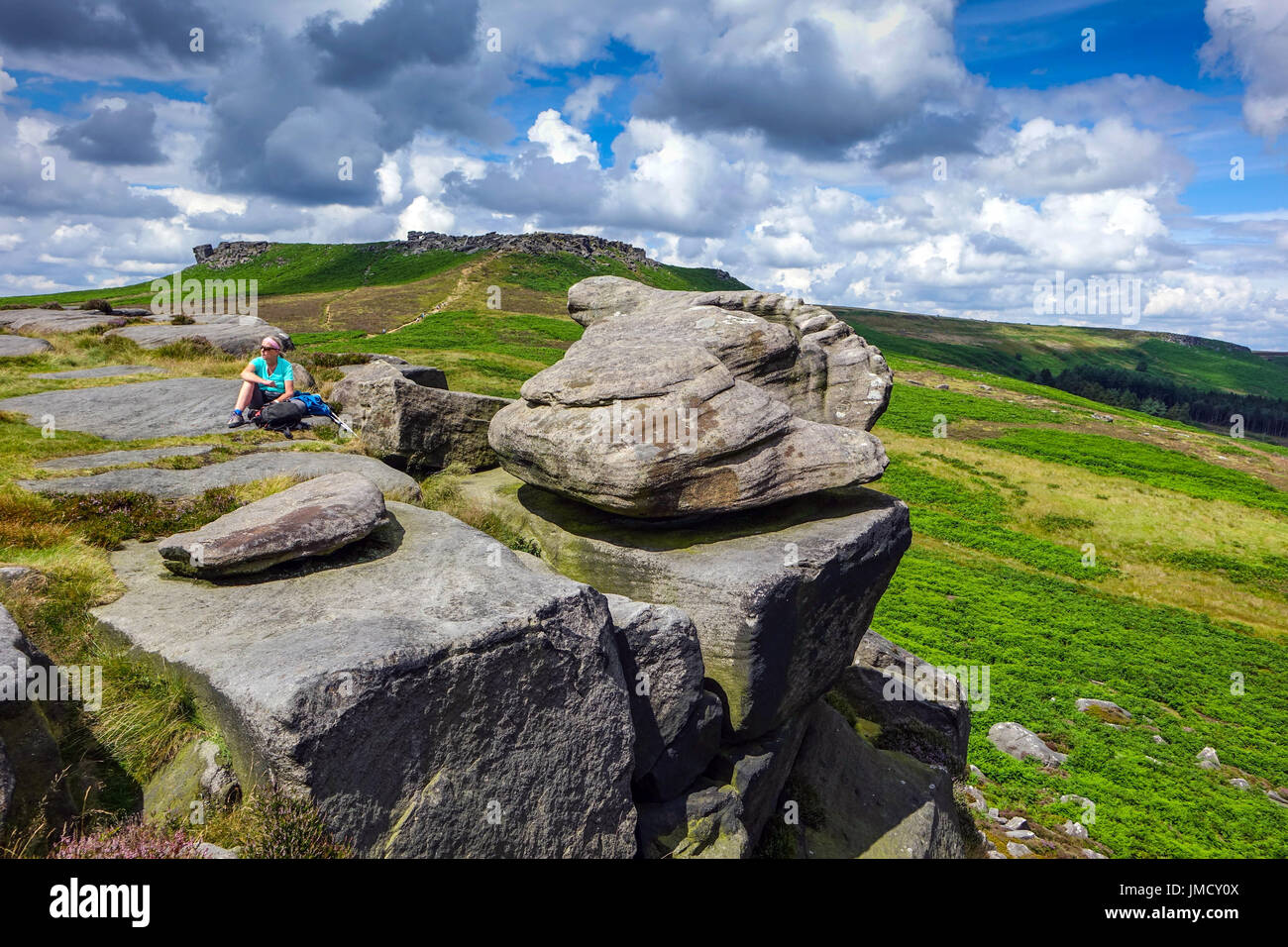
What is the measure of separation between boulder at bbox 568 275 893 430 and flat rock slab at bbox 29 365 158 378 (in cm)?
1936

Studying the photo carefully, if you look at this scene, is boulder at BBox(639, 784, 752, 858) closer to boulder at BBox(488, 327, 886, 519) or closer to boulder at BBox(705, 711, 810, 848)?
boulder at BBox(705, 711, 810, 848)

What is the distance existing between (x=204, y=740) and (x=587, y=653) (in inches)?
171

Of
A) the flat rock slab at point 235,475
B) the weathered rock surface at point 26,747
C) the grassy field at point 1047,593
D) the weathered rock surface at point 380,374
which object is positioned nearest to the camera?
the weathered rock surface at point 26,747

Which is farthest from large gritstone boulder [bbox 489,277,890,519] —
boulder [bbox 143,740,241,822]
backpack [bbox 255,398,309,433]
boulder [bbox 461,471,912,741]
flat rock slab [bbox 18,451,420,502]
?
backpack [bbox 255,398,309,433]

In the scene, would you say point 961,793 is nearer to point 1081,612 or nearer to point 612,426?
point 612,426

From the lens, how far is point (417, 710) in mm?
7363

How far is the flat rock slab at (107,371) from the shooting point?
81.5ft

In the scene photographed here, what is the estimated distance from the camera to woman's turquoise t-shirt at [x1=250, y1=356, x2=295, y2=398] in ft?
64.1

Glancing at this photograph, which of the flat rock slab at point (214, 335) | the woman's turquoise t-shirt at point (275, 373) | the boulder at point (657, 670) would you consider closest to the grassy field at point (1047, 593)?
the flat rock slab at point (214, 335)

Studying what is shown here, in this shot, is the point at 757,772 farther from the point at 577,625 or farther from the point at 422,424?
the point at 422,424

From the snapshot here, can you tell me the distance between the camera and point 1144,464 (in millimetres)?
69125

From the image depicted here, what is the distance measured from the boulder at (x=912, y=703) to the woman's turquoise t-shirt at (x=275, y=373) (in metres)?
17.7

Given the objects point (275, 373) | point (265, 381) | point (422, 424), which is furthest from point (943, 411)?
point (265, 381)

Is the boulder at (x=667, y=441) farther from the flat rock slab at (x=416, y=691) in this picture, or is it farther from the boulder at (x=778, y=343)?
the flat rock slab at (x=416, y=691)
